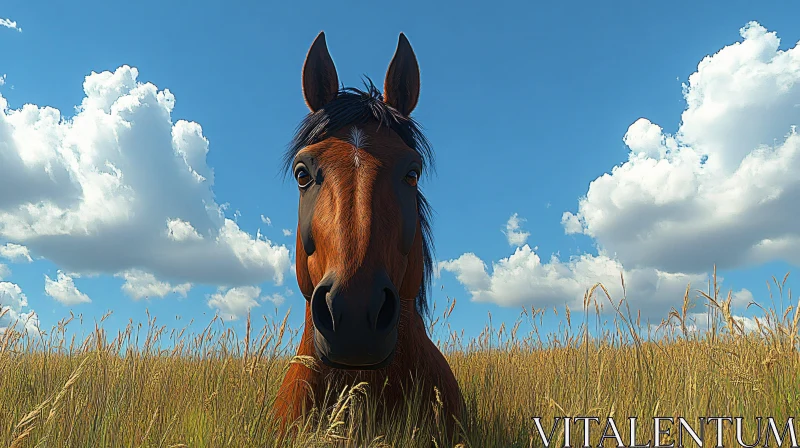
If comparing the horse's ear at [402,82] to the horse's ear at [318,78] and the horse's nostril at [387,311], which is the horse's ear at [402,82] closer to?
the horse's ear at [318,78]

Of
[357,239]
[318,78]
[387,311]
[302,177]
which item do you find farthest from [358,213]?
[318,78]

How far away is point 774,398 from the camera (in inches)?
148

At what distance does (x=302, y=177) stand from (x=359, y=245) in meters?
0.87

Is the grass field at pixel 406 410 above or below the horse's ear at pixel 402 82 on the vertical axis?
below

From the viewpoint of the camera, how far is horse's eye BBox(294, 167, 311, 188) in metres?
3.34

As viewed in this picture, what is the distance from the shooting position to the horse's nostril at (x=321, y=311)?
Answer: 2.61m

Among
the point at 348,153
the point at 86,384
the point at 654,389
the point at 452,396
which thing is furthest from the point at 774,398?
the point at 86,384

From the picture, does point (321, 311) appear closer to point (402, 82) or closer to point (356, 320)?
point (356, 320)

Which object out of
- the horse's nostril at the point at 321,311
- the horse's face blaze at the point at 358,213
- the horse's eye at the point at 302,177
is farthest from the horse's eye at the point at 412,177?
the horse's nostril at the point at 321,311

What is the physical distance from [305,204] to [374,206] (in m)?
0.57

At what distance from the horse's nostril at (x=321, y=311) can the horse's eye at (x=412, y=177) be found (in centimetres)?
103

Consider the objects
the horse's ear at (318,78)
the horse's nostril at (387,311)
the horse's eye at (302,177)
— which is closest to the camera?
the horse's nostril at (387,311)

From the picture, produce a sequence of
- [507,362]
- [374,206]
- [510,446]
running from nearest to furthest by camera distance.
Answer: [374,206], [510,446], [507,362]

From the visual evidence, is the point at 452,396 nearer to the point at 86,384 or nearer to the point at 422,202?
the point at 422,202
